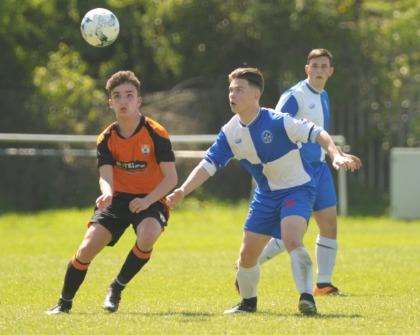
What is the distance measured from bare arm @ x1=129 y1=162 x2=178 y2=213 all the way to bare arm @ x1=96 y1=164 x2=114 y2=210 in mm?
206

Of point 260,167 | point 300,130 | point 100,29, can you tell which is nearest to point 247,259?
point 260,167

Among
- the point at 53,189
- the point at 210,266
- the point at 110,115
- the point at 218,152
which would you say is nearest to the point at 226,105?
the point at 110,115

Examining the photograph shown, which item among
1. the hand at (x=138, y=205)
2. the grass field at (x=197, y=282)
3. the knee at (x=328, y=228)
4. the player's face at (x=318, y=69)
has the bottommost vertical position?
the grass field at (x=197, y=282)

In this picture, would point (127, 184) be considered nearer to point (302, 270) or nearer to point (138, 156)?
point (138, 156)

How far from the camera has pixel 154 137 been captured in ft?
29.7

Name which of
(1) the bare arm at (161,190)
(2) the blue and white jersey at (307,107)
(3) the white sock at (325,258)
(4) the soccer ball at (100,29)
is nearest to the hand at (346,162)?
(1) the bare arm at (161,190)

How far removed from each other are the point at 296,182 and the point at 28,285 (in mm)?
3744

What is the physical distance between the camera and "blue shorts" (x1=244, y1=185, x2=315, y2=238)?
8844 mm

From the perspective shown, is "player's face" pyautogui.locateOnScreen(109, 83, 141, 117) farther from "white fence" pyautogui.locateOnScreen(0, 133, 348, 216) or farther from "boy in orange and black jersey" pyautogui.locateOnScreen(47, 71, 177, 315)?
"white fence" pyautogui.locateOnScreen(0, 133, 348, 216)

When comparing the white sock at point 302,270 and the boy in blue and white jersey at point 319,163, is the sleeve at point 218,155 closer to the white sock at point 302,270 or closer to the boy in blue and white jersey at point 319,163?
the white sock at point 302,270

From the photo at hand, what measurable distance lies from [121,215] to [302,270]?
1464mm

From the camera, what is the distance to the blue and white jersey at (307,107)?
10664mm

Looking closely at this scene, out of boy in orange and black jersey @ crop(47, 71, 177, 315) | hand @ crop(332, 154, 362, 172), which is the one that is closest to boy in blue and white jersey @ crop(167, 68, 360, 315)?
boy in orange and black jersey @ crop(47, 71, 177, 315)

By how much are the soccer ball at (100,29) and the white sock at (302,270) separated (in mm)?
3478
